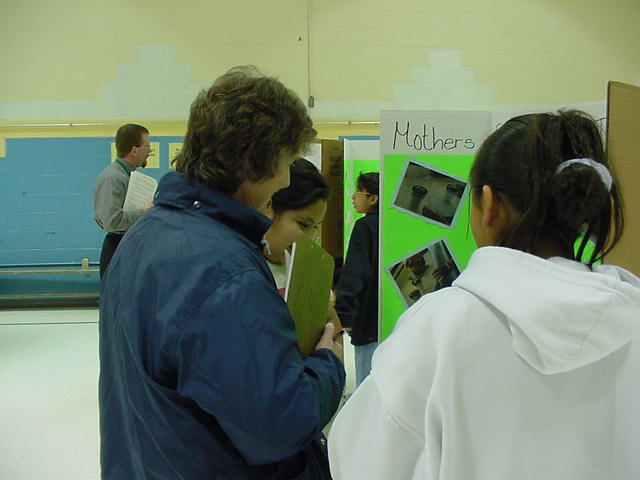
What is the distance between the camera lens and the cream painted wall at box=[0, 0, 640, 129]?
5641 millimetres

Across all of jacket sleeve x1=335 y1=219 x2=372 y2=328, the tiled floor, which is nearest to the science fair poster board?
jacket sleeve x1=335 y1=219 x2=372 y2=328

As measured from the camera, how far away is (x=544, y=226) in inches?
30.0

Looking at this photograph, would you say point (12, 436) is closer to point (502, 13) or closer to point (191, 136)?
point (191, 136)

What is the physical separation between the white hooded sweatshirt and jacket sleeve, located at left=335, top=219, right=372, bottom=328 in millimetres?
1756

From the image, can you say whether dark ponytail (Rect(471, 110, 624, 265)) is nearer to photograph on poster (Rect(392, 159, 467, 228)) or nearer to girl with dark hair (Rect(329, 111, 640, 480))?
girl with dark hair (Rect(329, 111, 640, 480))

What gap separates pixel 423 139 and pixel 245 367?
1255mm

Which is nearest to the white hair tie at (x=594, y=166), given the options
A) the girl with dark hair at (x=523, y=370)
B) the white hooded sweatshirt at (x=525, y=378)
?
the girl with dark hair at (x=523, y=370)

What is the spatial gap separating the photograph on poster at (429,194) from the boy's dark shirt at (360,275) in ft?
2.01

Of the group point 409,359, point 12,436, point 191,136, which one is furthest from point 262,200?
point 12,436

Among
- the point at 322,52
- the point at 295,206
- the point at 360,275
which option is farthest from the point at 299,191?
the point at 322,52

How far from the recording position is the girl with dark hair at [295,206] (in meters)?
1.59

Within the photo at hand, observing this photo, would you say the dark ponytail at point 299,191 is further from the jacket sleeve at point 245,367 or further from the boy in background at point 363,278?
the boy in background at point 363,278

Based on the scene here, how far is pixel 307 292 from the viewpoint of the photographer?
1196 millimetres

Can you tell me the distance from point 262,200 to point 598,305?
0.60 m
